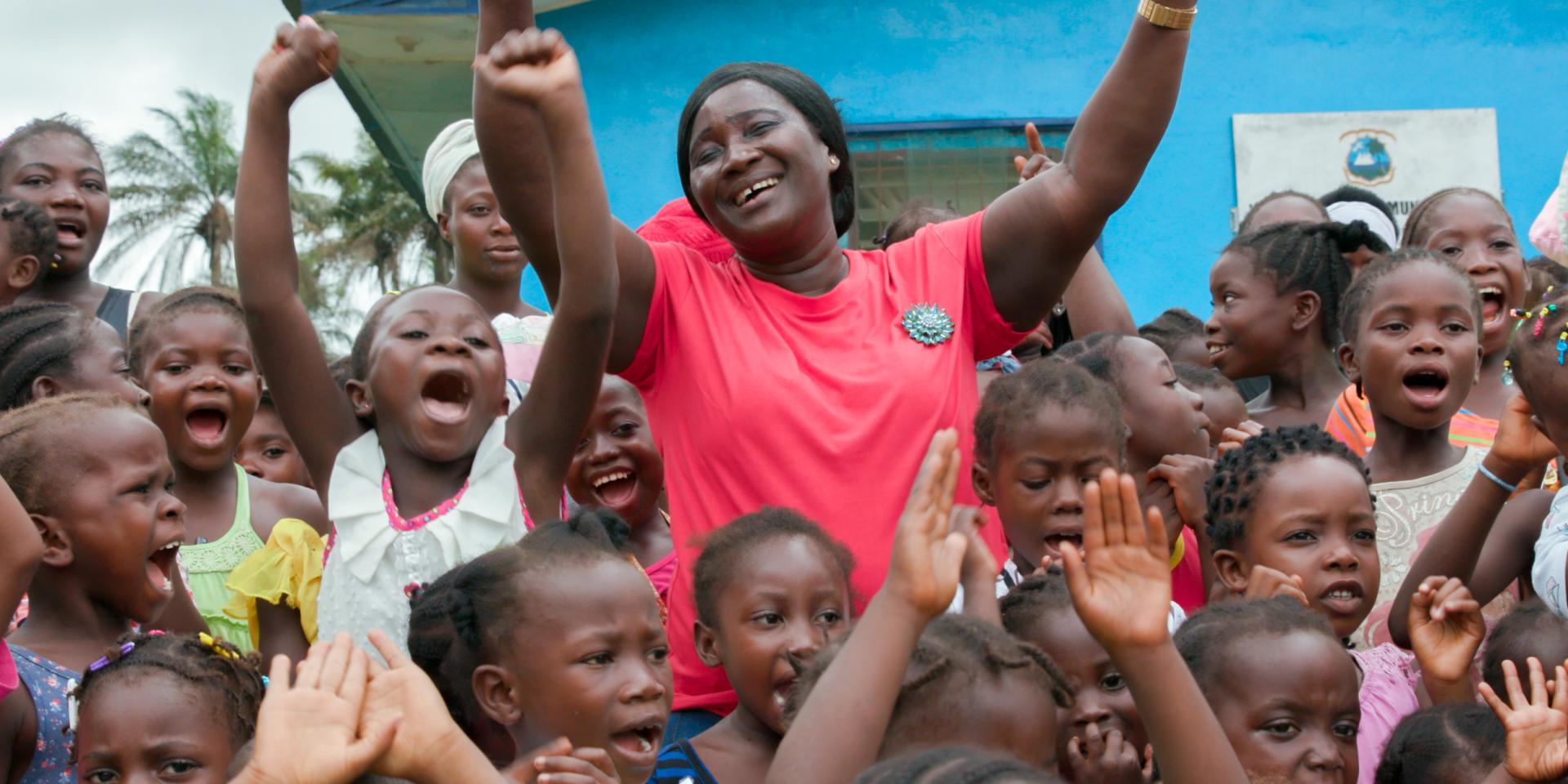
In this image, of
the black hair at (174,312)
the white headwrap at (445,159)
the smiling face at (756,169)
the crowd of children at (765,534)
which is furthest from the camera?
the white headwrap at (445,159)

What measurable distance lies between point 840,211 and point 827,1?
6.44 m

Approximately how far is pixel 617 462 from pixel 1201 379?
5.54 ft

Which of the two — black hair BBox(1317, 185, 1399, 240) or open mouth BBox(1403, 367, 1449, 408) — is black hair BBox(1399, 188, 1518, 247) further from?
open mouth BBox(1403, 367, 1449, 408)

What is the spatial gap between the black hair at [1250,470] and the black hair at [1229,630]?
47 cm

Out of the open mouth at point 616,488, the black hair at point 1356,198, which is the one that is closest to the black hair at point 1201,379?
the open mouth at point 616,488

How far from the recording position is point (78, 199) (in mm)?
5137

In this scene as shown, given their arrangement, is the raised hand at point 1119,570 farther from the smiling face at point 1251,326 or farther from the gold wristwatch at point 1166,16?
the smiling face at point 1251,326

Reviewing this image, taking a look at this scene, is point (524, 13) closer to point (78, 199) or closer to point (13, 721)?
point (13, 721)

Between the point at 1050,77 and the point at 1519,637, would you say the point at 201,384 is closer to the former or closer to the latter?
the point at 1519,637

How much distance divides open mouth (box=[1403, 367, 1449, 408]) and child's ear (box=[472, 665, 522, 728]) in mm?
2393

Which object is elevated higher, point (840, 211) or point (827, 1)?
Result: point (827, 1)

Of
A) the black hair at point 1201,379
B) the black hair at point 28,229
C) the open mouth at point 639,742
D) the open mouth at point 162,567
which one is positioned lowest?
the open mouth at point 639,742

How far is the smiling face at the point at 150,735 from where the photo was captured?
2744mm

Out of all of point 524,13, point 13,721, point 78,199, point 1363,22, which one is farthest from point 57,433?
point 1363,22
